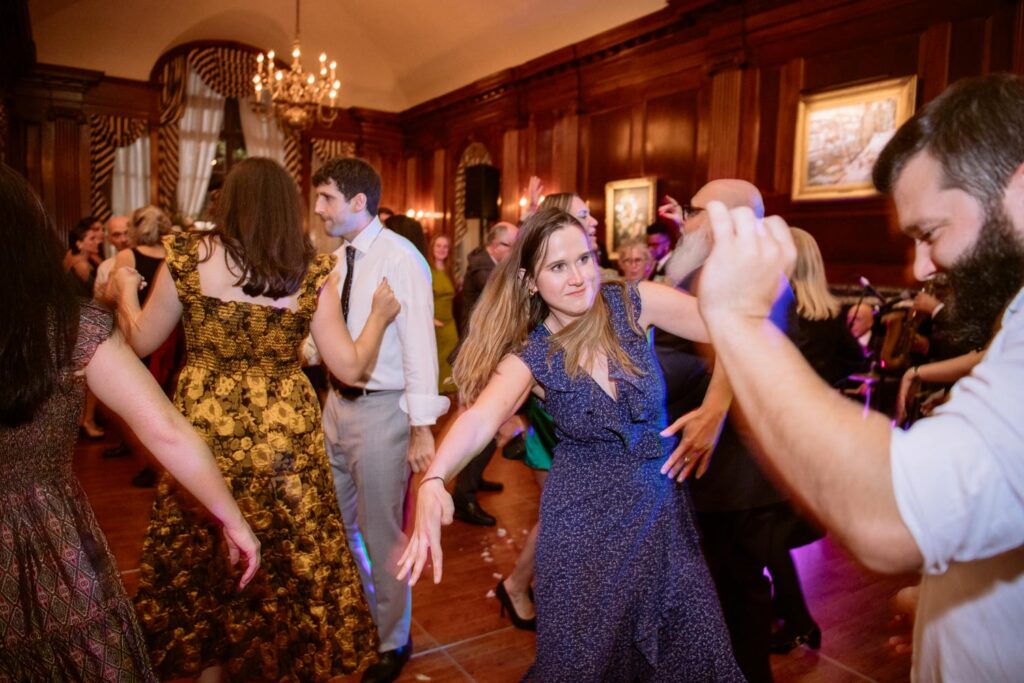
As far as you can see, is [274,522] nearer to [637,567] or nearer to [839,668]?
[637,567]

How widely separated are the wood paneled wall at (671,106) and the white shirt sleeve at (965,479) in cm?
524

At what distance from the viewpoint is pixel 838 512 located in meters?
0.71

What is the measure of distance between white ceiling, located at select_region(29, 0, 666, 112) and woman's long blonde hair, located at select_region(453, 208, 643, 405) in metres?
6.62

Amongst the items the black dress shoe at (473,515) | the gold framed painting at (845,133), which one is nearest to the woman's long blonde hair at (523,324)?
the black dress shoe at (473,515)

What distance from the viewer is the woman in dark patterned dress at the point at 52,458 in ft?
3.98

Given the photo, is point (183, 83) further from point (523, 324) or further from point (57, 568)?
point (57, 568)

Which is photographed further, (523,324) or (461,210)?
(461,210)

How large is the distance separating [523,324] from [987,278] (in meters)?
1.25

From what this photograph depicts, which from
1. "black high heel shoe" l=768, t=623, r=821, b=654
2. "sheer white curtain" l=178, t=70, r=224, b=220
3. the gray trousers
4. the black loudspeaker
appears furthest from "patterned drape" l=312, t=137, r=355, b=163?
"black high heel shoe" l=768, t=623, r=821, b=654

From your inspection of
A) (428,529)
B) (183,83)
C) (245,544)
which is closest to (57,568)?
(245,544)

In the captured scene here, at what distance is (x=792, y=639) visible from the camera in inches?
108

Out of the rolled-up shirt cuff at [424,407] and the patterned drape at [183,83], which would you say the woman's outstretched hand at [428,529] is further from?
the patterned drape at [183,83]

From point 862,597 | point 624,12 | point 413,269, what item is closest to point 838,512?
point 413,269

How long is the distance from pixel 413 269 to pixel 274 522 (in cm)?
101
